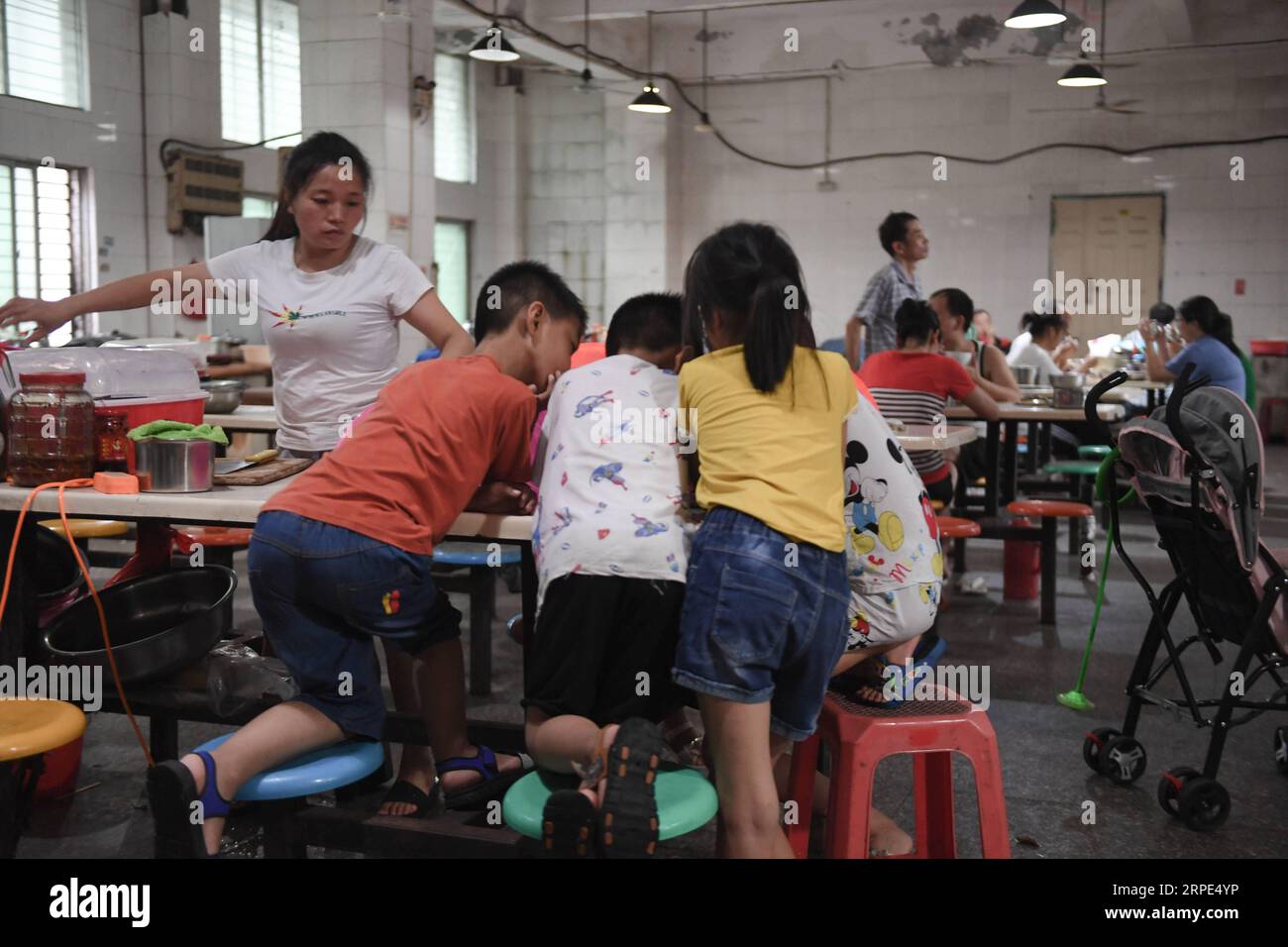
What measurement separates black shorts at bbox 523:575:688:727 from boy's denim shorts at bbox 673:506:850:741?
52mm

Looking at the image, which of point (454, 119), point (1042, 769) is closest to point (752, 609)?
point (1042, 769)

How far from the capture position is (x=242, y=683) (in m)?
2.32

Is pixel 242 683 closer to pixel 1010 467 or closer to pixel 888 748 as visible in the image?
pixel 888 748

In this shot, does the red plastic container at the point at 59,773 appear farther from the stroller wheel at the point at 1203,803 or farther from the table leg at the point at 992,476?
the table leg at the point at 992,476

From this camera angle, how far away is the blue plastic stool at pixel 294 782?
1924 millimetres

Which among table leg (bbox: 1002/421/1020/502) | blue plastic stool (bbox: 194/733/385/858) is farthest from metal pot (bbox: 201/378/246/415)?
table leg (bbox: 1002/421/1020/502)

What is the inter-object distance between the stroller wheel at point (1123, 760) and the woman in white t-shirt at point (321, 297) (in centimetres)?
196

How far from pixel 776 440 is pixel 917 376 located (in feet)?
9.09

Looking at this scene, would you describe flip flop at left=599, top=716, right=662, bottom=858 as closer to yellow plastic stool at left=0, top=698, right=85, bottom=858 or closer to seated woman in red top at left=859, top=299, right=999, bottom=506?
yellow plastic stool at left=0, top=698, right=85, bottom=858

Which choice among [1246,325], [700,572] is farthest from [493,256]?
[700,572]

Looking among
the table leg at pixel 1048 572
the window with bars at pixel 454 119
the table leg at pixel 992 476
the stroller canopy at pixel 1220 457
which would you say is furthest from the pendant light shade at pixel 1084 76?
the window with bars at pixel 454 119

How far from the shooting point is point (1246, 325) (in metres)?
11.7

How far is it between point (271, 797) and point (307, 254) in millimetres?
1302

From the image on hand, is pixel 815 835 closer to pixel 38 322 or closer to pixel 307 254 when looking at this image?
pixel 307 254
